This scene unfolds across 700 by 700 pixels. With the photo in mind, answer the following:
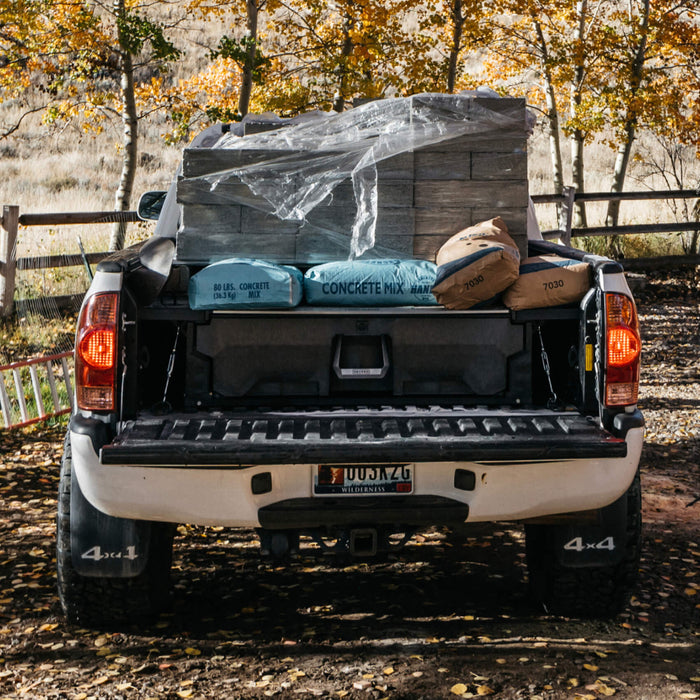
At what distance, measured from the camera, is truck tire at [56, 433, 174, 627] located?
4.08m

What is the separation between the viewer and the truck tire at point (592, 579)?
4230mm

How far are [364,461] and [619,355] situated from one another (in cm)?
108

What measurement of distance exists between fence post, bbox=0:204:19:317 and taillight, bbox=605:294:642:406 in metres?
10.2

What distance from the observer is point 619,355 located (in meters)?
3.90

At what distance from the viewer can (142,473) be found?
12.1ft

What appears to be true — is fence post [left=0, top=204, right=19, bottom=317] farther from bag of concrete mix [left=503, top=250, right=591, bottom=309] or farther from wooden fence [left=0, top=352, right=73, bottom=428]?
bag of concrete mix [left=503, top=250, right=591, bottom=309]

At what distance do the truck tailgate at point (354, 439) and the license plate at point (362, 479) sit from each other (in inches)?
4.7

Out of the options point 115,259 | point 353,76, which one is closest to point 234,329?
point 115,259

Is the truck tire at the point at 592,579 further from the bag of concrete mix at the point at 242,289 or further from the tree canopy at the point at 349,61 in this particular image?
the tree canopy at the point at 349,61

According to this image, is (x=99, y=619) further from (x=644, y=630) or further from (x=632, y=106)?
(x=632, y=106)

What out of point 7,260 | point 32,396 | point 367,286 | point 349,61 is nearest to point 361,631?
point 367,286

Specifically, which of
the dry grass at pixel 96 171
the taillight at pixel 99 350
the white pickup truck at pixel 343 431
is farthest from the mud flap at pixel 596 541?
the dry grass at pixel 96 171

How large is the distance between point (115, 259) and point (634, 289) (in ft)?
45.3

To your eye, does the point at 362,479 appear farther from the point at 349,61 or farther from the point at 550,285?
the point at 349,61
